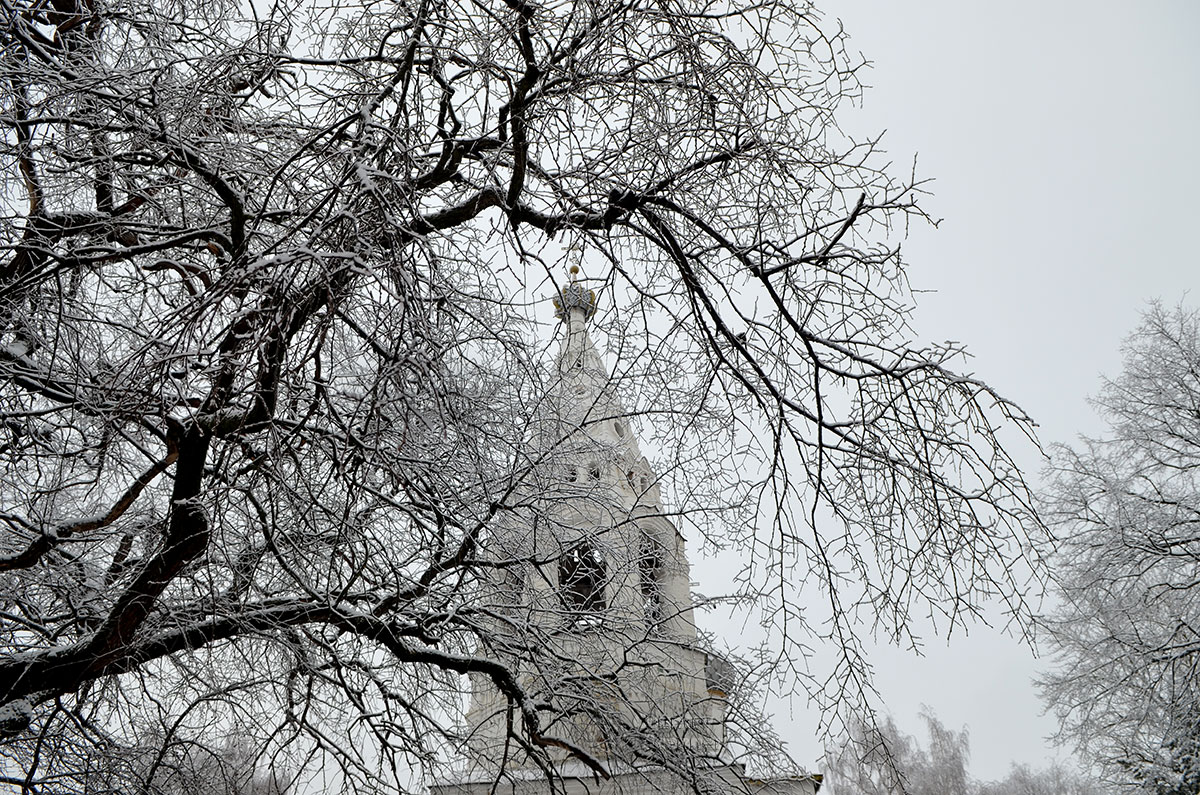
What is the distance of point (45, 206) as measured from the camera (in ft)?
15.9

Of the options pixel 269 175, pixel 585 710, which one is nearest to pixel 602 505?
pixel 585 710

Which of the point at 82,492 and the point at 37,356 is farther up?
the point at 82,492

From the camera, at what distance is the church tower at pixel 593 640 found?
5602 millimetres

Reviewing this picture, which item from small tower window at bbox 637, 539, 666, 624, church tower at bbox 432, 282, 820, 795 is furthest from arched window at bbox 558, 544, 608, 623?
small tower window at bbox 637, 539, 666, 624

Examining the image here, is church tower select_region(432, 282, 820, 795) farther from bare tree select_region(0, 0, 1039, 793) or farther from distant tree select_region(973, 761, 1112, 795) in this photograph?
distant tree select_region(973, 761, 1112, 795)

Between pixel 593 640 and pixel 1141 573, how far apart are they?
9.67m

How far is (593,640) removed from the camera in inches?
256

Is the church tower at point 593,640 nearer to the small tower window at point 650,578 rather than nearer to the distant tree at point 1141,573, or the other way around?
the small tower window at point 650,578

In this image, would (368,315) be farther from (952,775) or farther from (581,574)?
(952,775)

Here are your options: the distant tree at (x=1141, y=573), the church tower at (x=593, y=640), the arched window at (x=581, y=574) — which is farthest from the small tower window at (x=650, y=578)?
the distant tree at (x=1141, y=573)

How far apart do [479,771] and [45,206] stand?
15.3ft

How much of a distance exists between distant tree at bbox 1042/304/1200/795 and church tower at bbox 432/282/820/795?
823 centimetres

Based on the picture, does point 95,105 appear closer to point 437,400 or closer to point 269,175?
point 269,175

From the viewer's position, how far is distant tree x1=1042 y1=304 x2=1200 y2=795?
1235 cm
